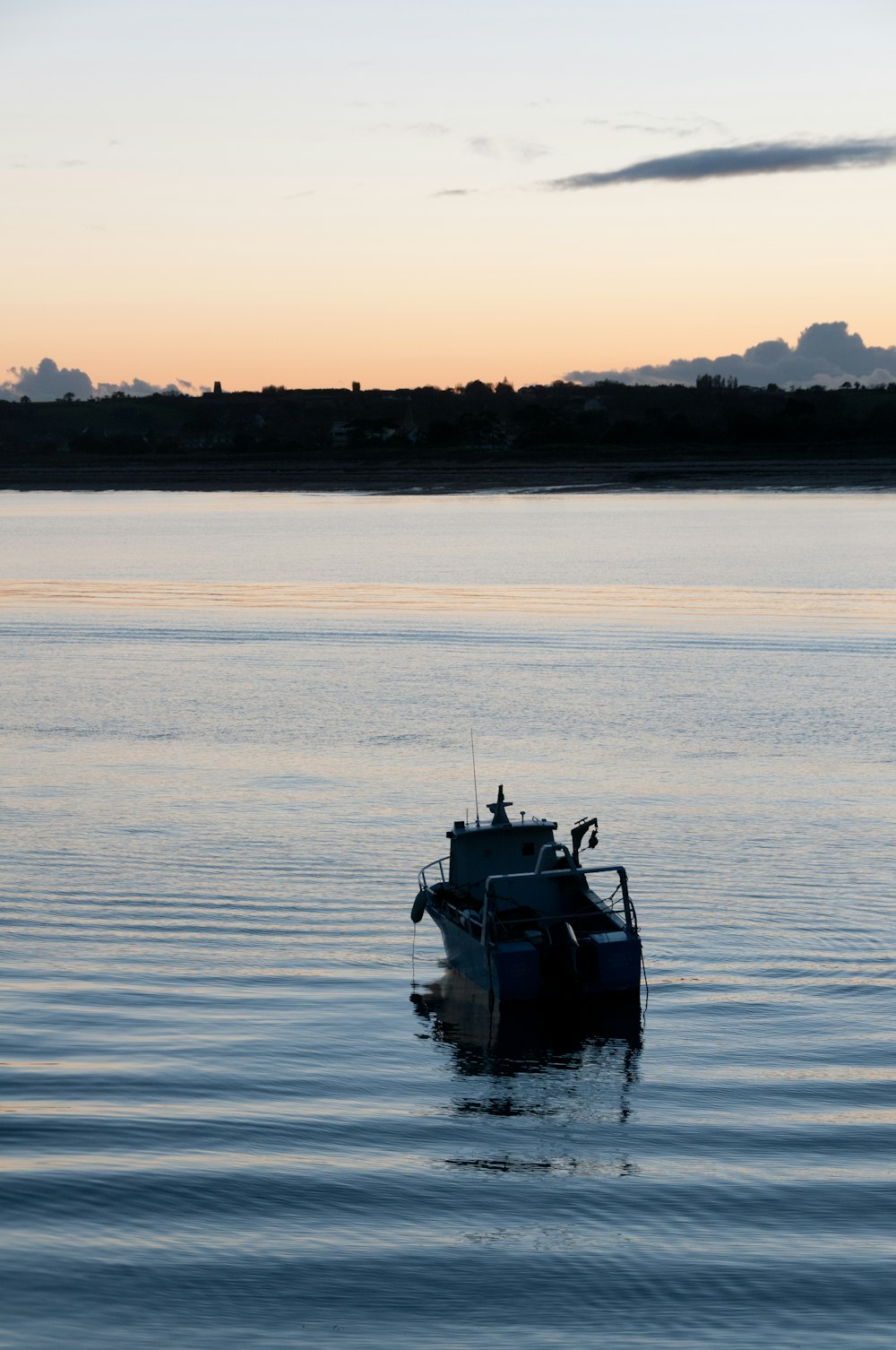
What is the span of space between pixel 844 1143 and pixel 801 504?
149 meters

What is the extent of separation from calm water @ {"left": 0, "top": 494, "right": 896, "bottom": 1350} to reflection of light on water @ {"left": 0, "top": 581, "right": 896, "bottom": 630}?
12.9 m

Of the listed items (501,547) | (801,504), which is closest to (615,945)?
(501,547)

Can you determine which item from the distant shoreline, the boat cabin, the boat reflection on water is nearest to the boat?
the boat cabin

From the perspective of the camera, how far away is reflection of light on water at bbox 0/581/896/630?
69.6m

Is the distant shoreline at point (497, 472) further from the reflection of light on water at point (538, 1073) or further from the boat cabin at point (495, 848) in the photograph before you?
the reflection of light on water at point (538, 1073)

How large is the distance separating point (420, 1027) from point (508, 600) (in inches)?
2220

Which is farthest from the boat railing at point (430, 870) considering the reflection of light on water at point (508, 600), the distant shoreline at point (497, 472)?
the distant shoreline at point (497, 472)

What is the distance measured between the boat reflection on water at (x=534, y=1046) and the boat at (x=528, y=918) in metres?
0.34

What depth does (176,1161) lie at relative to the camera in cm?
1697

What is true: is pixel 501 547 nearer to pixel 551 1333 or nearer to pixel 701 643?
pixel 701 643

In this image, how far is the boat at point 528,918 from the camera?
22703 millimetres

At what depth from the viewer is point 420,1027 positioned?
2230cm

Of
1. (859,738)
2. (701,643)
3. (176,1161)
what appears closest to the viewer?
(176,1161)

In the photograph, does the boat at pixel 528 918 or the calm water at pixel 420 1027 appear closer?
the calm water at pixel 420 1027
